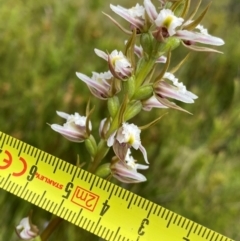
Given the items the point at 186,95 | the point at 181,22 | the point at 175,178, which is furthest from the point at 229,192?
the point at 181,22

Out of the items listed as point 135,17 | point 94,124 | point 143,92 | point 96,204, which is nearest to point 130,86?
point 143,92

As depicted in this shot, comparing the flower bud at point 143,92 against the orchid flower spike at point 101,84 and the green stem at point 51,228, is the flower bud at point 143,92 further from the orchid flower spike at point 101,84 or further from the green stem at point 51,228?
the green stem at point 51,228

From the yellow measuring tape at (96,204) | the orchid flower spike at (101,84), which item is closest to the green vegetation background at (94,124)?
the yellow measuring tape at (96,204)

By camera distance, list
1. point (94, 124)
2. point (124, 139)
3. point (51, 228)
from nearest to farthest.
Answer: point (124, 139)
point (51, 228)
point (94, 124)

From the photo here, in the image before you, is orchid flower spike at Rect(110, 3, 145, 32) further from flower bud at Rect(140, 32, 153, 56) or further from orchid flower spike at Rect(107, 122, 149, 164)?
orchid flower spike at Rect(107, 122, 149, 164)

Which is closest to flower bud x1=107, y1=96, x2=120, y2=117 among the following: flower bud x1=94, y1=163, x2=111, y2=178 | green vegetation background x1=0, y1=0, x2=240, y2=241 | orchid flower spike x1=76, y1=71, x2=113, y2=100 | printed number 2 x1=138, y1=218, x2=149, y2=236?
orchid flower spike x1=76, y1=71, x2=113, y2=100

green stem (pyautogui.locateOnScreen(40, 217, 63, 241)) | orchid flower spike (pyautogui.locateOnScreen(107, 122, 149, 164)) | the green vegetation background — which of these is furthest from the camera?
the green vegetation background

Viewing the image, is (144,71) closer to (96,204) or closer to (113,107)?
(113,107)
